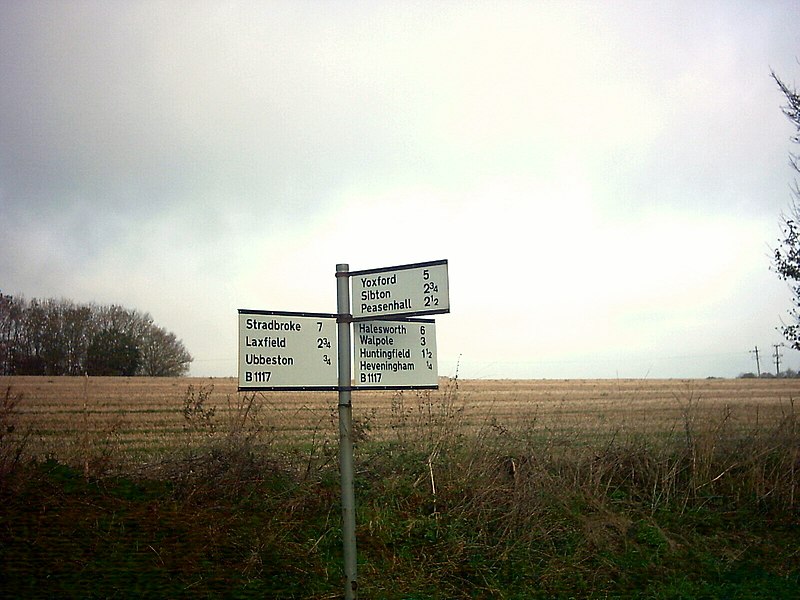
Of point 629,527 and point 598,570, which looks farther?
point 629,527

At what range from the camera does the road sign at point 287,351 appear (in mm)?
5000

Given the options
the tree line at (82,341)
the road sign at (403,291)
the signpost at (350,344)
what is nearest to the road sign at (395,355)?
the signpost at (350,344)

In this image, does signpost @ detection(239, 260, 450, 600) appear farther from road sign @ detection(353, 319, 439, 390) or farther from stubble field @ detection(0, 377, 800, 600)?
stubble field @ detection(0, 377, 800, 600)

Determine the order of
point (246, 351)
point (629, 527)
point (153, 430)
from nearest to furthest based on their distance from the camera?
point (246, 351) < point (629, 527) < point (153, 430)

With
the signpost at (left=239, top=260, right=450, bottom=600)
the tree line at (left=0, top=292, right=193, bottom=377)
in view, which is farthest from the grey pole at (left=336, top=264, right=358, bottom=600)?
the tree line at (left=0, top=292, right=193, bottom=377)

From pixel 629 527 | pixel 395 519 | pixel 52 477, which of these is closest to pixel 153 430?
pixel 52 477

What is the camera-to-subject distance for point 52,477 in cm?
785

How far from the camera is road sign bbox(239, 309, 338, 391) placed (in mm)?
5000

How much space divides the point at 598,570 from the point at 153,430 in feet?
39.6

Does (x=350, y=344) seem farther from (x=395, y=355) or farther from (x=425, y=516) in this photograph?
A: (x=425, y=516)

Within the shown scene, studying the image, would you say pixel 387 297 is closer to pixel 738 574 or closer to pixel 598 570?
pixel 598 570

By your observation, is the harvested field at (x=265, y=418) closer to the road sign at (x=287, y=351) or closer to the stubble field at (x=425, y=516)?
the stubble field at (x=425, y=516)

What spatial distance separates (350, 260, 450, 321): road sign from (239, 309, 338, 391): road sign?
0.29m

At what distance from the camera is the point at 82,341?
4875cm
